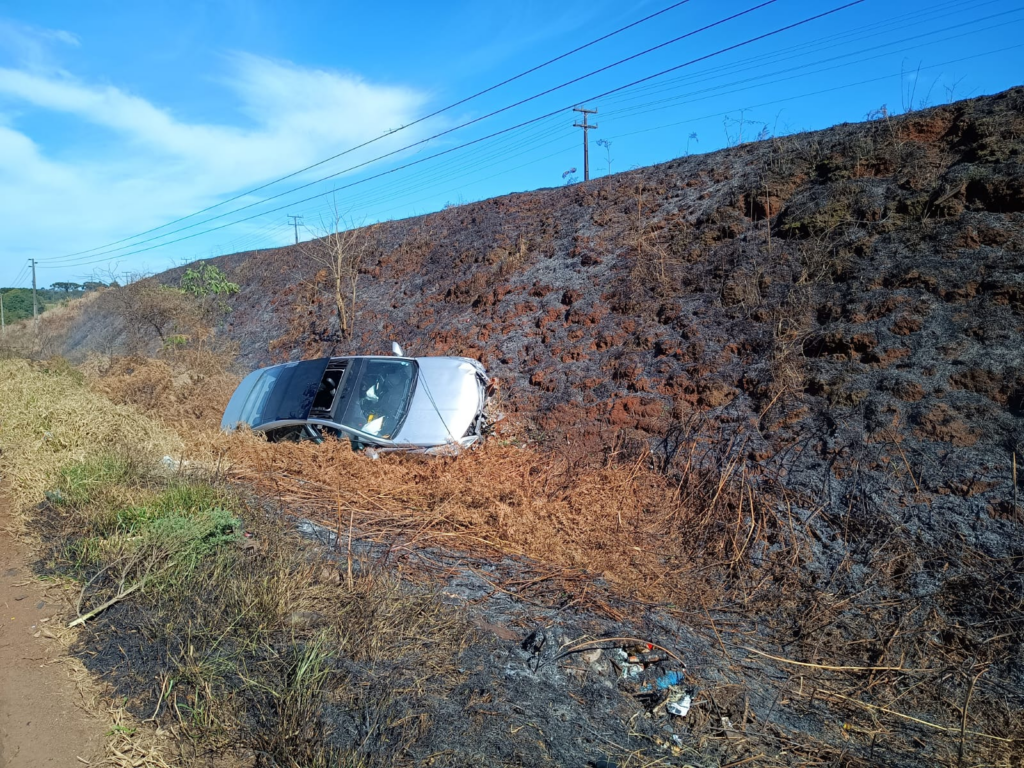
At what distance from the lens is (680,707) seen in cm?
365

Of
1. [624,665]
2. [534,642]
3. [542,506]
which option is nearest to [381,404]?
[542,506]

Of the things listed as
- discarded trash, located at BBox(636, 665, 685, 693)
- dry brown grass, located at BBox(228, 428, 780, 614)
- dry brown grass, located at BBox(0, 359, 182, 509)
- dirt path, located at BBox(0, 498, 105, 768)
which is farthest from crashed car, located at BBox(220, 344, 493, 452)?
discarded trash, located at BBox(636, 665, 685, 693)

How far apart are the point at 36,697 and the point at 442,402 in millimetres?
5075

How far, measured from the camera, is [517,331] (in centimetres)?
1212

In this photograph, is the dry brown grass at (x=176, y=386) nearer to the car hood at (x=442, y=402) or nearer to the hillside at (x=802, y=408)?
the car hood at (x=442, y=402)

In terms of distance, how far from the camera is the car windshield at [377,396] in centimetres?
795

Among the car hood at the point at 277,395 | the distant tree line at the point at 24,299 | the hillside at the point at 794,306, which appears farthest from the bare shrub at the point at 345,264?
the distant tree line at the point at 24,299

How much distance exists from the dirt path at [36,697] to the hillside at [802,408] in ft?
8.57

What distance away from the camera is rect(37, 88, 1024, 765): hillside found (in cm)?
444

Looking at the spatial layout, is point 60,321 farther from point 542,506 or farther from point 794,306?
point 794,306

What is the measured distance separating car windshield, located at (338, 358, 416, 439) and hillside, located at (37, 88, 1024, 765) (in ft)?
2.08

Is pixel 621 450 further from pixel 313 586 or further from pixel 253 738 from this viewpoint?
pixel 253 738

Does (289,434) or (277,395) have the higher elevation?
(277,395)

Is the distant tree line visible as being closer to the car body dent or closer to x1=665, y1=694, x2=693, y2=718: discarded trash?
the car body dent
